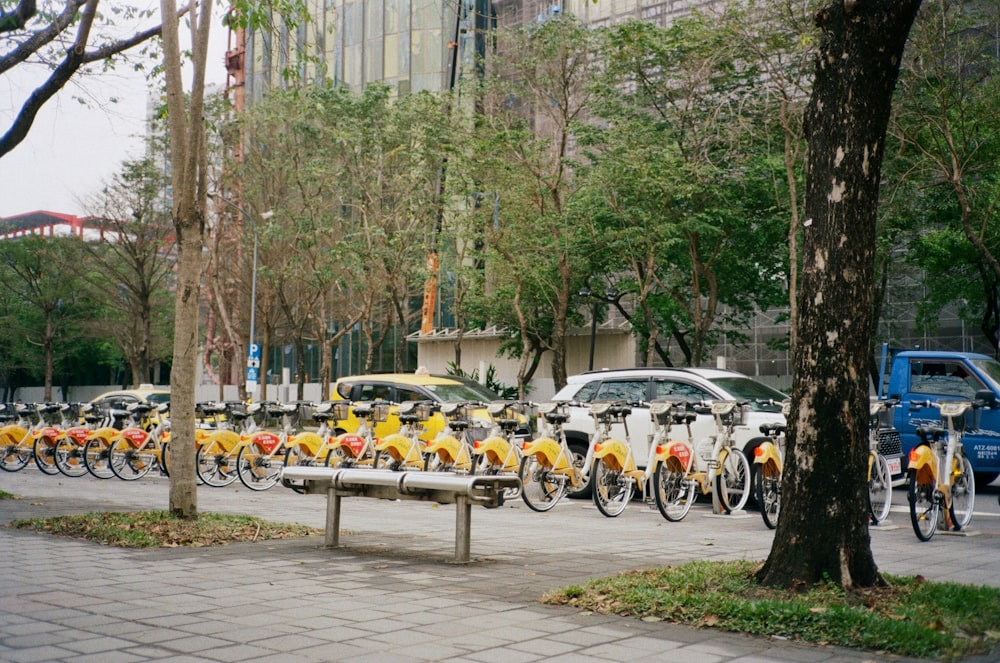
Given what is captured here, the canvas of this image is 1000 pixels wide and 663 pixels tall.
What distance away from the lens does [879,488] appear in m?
11.4

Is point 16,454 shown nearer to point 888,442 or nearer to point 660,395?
point 660,395

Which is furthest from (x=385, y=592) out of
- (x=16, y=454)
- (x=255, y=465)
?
(x=16, y=454)

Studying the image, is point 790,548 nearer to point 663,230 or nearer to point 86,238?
point 663,230

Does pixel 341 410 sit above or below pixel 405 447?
above

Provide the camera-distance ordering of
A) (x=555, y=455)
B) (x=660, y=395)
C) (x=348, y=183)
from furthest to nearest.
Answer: (x=348, y=183) < (x=660, y=395) < (x=555, y=455)

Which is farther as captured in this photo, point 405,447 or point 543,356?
point 543,356

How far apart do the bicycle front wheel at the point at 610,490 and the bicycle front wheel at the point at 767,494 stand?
1.88 metres

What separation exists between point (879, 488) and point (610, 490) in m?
3.13

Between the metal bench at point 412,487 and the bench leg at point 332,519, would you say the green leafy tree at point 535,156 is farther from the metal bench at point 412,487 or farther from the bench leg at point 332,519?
the bench leg at point 332,519

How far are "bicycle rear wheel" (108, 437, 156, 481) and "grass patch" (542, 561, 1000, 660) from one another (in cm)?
1294

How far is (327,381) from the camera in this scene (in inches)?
1356

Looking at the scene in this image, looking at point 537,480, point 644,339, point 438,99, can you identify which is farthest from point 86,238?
point 537,480

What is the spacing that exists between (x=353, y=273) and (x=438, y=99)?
6.22m

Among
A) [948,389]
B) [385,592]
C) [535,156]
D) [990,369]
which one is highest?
[535,156]
